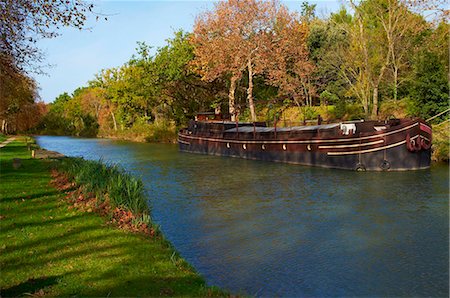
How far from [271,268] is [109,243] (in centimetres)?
388

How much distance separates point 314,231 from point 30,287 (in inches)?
339

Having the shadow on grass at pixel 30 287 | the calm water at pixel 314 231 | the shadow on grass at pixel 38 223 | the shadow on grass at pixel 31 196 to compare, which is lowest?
the calm water at pixel 314 231

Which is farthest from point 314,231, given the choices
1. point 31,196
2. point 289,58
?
point 289,58

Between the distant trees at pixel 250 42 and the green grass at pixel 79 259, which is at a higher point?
the distant trees at pixel 250 42

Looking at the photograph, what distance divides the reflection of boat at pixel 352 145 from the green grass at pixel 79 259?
18326mm

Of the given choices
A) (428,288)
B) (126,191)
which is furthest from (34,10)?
(428,288)

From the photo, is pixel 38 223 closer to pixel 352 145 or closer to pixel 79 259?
pixel 79 259

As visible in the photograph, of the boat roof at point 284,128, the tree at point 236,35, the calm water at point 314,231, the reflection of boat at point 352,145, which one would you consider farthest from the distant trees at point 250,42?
the calm water at point 314,231

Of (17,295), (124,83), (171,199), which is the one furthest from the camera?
(124,83)

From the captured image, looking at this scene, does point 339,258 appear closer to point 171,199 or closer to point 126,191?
point 126,191

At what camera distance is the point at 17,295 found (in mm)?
6758

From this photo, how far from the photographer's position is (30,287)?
7.08 meters

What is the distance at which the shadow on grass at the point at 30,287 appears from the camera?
22.4 feet

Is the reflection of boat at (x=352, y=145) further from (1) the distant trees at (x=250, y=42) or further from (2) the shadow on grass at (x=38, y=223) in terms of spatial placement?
(2) the shadow on grass at (x=38, y=223)
